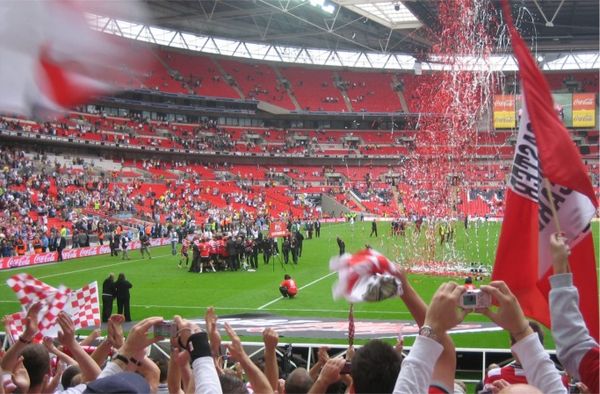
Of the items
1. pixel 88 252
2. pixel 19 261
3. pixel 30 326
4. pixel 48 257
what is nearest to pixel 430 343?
pixel 30 326

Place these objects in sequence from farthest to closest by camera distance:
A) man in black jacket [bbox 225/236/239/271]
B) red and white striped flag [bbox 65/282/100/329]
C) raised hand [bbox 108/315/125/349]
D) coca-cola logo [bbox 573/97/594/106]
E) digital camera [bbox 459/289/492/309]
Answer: coca-cola logo [bbox 573/97/594/106]
man in black jacket [bbox 225/236/239/271]
red and white striped flag [bbox 65/282/100/329]
raised hand [bbox 108/315/125/349]
digital camera [bbox 459/289/492/309]

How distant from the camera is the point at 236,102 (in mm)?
75562

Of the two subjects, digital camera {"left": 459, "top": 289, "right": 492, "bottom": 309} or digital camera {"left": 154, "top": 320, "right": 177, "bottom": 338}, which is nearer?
digital camera {"left": 459, "top": 289, "right": 492, "bottom": 309}

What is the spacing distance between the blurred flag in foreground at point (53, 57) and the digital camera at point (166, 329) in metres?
1.36

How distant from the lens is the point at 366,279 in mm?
3182

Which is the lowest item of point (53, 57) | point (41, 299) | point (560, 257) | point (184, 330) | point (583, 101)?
point (41, 299)

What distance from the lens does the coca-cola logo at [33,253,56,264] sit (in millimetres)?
30062

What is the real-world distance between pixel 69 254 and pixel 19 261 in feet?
10.5

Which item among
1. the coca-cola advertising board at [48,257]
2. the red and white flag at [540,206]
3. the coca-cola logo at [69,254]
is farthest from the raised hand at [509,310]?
the coca-cola logo at [69,254]

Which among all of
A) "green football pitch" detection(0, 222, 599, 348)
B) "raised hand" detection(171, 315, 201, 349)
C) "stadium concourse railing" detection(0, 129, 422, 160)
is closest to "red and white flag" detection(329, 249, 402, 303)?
"raised hand" detection(171, 315, 201, 349)

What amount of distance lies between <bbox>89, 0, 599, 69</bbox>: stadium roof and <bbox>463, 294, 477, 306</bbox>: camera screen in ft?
131

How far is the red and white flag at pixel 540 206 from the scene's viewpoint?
3645 millimetres

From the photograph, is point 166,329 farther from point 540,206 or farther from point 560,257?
point 540,206

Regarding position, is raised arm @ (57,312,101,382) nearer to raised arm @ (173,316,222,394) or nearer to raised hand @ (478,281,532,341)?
raised arm @ (173,316,222,394)
